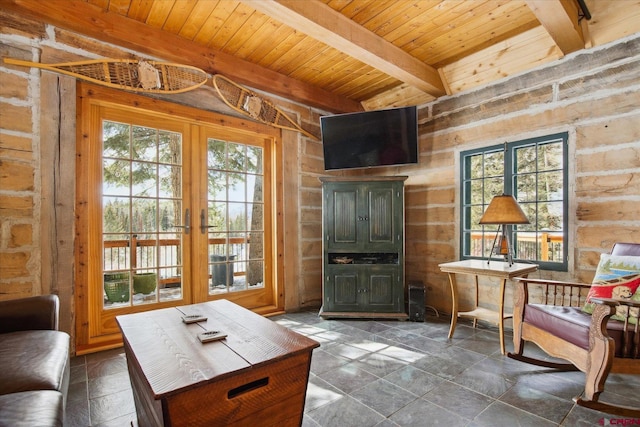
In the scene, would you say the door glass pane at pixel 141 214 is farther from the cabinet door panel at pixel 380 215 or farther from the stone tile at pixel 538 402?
the stone tile at pixel 538 402

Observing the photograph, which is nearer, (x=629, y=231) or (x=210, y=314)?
(x=210, y=314)

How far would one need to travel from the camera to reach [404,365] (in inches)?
95.5

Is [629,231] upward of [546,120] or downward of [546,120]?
downward

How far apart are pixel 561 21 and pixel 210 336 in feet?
10.8

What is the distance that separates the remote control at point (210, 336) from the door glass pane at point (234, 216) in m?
2.00

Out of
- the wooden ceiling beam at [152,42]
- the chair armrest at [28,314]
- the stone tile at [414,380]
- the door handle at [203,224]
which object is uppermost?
the wooden ceiling beam at [152,42]

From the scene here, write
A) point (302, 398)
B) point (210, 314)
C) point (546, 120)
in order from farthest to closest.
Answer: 1. point (546, 120)
2. point (210, 314)
3. point (302, 398)

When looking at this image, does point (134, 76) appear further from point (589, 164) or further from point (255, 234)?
point (589, 164)

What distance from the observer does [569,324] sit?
204 centimetres

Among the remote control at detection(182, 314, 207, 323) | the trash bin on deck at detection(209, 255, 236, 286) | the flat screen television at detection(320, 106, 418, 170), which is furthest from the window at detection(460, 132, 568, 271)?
the remote control at detection(182, 314, 207, 323)

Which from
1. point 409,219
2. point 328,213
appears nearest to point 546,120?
point 409,219

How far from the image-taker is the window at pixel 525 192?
3041mm

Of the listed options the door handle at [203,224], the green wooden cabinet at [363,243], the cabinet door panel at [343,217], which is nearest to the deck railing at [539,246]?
the green wooden cabinet at [363,243]

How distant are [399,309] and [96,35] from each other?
12.7ft
